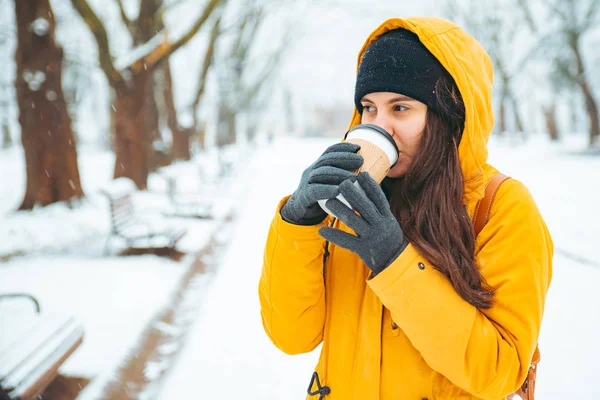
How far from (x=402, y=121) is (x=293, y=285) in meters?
0.64

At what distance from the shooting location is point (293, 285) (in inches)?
50.4

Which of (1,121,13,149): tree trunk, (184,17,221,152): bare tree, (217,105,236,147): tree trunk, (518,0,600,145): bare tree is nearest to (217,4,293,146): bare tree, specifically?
(217,105,236,147): tree trunk

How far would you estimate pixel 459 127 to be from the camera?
1345mm

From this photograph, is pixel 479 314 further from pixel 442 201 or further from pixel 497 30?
pixel 497 30

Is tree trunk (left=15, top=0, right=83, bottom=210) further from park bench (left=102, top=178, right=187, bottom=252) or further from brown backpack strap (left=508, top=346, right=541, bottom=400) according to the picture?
brown backpack strap (left=508, top=346, right=541, bottom=400)

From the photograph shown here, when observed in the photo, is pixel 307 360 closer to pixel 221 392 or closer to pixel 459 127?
pixel 221 392

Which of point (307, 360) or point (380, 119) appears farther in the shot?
point (307, 360)

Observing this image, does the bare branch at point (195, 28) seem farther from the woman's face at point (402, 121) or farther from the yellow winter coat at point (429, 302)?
the woman's face at point (402, 121)

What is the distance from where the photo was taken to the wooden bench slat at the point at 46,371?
2311mm

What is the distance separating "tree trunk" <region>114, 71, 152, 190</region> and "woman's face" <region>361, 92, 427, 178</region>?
27.9 ft

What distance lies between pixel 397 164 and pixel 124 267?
5122mm

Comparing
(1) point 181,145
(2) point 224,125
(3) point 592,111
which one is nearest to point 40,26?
(1) point 181,145

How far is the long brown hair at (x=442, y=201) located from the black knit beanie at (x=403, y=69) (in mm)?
40

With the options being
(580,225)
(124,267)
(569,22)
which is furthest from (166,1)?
(569,22)
